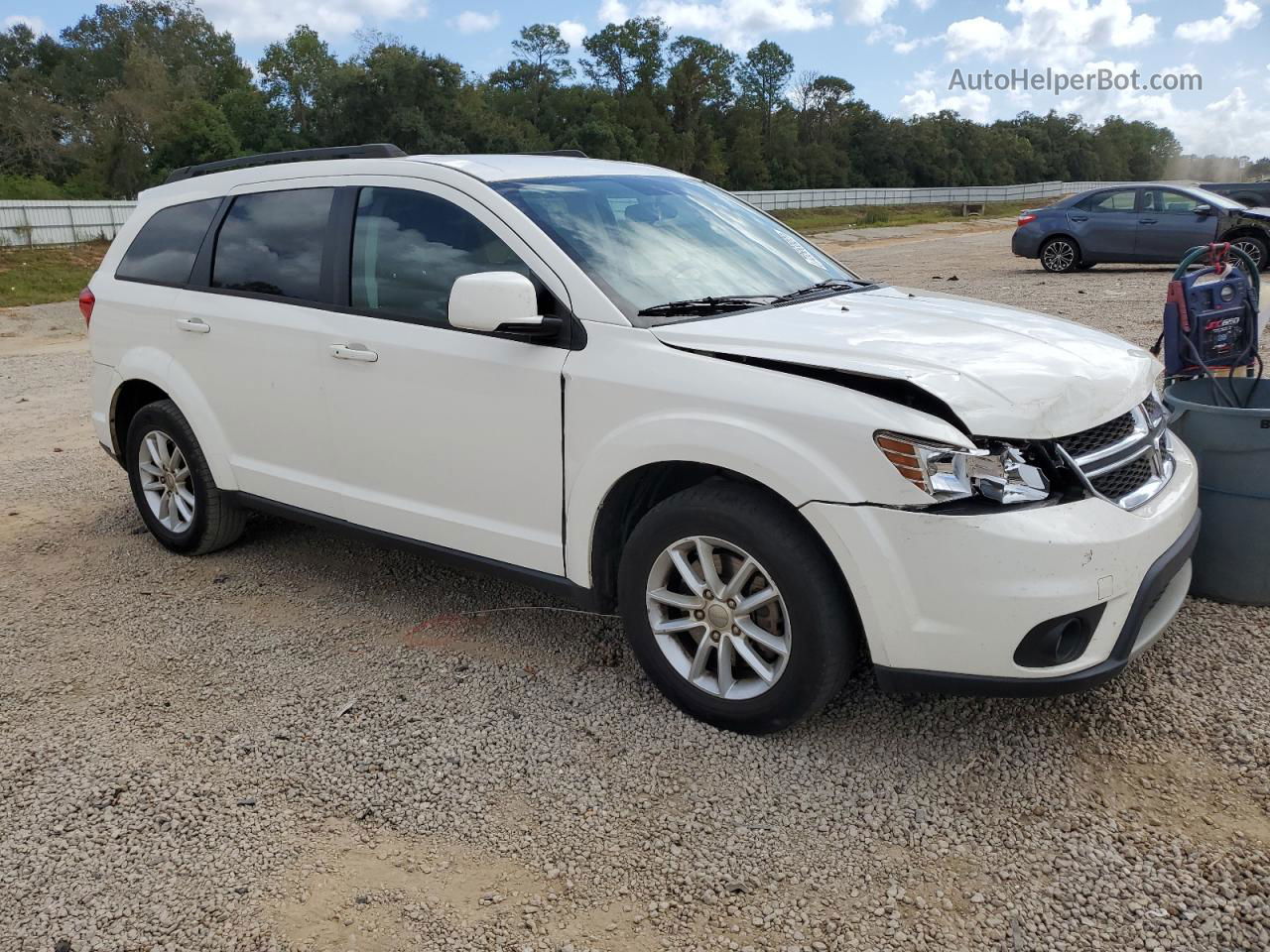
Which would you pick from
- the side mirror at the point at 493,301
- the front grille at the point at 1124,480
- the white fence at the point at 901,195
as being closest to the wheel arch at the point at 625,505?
the side mirror at the point at 493,301

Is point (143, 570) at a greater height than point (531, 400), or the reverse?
point (531, 400)

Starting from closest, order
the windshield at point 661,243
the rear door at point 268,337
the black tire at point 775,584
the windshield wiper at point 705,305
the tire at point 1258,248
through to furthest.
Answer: the black tire at point 775,584
the windshield wiper at point 705,305
the windshield at point 661,243
the rear door at point 268,337
the tire at point 1258,248

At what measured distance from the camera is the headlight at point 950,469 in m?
2.83

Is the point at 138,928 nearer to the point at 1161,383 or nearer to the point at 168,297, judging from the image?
the point at 168,297

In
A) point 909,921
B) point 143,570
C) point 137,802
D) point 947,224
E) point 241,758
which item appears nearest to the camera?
point 909,921

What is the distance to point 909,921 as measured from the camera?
8.48ft

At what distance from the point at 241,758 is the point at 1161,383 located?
13.2ft

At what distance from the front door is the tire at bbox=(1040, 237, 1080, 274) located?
1578 cm

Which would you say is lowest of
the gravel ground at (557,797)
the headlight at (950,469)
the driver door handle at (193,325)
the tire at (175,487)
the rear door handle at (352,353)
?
the gravel ground at (557,797)

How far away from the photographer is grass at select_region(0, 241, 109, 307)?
789 inches

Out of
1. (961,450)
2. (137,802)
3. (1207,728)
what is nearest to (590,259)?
(961,450)

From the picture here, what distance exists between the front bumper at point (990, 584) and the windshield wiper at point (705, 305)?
911 millimetres

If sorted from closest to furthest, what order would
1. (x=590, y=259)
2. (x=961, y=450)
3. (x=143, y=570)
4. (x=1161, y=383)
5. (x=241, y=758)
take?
(x=961, y=450) < (x=241, y=758) < (x=590, y=259) < (x=1161, y=383) < (x=143, y=570)

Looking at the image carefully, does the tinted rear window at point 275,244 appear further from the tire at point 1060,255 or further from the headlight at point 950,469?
the tire at point 1060,255
